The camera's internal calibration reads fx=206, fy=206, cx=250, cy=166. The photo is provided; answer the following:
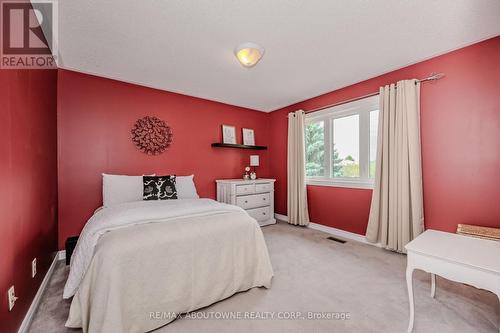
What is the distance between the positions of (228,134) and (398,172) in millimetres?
2910

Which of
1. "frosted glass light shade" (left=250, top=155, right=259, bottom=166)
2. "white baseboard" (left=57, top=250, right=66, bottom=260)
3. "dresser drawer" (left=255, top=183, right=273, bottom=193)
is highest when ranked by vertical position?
"frosted glass light shade" (left=250, top=155, right=259, bottom=166)

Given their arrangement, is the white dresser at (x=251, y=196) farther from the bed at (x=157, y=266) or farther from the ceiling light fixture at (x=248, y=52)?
the ceiling light fixture at (x=248, y=52)

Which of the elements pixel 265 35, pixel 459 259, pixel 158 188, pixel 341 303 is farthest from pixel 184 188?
pixel 459 259

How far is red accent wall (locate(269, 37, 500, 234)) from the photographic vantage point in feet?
6.93

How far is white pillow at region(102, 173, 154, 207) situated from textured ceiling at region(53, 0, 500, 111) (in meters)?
1.48

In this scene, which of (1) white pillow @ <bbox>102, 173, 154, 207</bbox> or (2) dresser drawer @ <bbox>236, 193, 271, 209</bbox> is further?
(2) dresser drawer @ <bbox>236, 193, 271, 209</bbox>

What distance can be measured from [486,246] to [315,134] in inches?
112

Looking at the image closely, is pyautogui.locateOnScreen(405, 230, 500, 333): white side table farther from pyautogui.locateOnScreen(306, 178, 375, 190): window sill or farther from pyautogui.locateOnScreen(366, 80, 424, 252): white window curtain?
pyautogui.locateOnScreen(306, 178, 375, 190): window sill

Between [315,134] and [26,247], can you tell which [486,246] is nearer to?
[315,134]

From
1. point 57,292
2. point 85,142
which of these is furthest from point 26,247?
point 85,142

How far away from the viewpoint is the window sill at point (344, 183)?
123 inches

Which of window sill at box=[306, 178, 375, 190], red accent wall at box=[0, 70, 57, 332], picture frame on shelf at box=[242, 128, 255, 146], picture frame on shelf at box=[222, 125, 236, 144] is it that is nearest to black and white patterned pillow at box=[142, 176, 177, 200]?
red accent wall at box=[0, 70, 57, 332]

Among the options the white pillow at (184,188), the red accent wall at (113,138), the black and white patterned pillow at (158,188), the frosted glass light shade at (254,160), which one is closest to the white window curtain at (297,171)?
the frosted glass light shade at (254,160)

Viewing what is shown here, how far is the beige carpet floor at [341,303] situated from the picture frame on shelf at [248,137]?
2.60 meters
